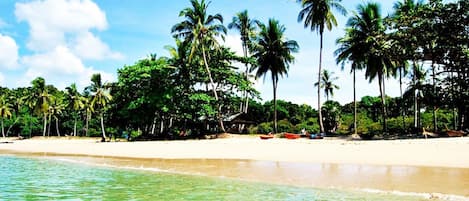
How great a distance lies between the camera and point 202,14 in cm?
3722

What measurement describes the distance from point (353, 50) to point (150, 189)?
2982 centimetres

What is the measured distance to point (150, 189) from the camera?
12172mm

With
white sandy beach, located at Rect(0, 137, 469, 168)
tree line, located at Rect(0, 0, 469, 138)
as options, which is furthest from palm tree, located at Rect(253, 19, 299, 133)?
white sandy beach, located at Rect(0, 137, 469, 168)

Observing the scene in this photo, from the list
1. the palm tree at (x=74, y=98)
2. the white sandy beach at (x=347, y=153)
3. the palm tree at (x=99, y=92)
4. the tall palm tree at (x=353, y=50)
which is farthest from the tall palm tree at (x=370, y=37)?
the palm tree at (x=74, y=98)

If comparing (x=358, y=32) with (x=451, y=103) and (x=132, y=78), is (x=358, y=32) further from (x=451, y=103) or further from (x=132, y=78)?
(x=132, y=78)

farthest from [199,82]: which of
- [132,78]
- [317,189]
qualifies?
[317,189]

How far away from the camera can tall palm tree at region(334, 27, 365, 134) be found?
125 ft

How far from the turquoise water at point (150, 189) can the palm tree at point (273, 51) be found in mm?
27962

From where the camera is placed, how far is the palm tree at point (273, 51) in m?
42.8

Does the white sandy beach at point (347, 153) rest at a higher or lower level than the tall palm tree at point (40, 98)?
lower

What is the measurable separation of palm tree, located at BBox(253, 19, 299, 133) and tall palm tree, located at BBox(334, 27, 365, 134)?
188 inches

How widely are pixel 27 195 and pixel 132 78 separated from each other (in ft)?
89.6

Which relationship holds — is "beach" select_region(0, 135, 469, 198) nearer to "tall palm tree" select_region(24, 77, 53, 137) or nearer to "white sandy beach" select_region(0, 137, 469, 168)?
"white sandy beach" select_region(0, 137, 469, 168)

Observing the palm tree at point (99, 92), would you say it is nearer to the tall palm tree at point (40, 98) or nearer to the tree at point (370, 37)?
the tall palm tree at point (40, 98)
